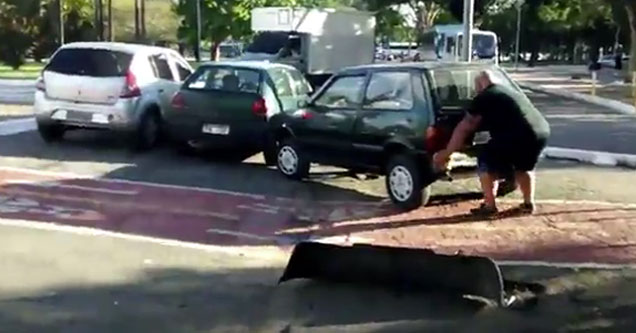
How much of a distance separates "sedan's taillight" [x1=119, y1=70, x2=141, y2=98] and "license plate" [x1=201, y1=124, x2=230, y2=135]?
1.87 metres

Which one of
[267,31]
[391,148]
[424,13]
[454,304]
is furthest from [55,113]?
[424,13]

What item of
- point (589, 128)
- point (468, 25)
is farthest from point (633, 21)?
point (468, 25)

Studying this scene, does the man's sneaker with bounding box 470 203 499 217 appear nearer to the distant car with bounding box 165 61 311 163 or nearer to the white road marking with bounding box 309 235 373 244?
the white road marking with bounding box 309 235 373 244

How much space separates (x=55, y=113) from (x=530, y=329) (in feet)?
42.1

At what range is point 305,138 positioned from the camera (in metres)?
15.3

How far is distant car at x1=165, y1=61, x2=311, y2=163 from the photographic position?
1708cm

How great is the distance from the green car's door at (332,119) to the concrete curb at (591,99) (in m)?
17.9

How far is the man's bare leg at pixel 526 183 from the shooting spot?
13078 millimetres

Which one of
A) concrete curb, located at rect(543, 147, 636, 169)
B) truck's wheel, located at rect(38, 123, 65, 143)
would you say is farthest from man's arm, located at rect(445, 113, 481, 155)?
truck's wheel, located at rect(38, 123, 65, 143)

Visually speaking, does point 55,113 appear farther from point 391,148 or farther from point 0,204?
point 391,148

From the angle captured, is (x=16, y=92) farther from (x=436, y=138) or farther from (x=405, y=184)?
(x=436, y=138)

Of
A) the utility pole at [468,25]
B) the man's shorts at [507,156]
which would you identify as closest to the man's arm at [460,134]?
the man's shorts at [507,156]

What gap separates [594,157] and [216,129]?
6151 mm

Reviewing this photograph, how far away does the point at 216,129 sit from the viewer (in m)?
17.3
